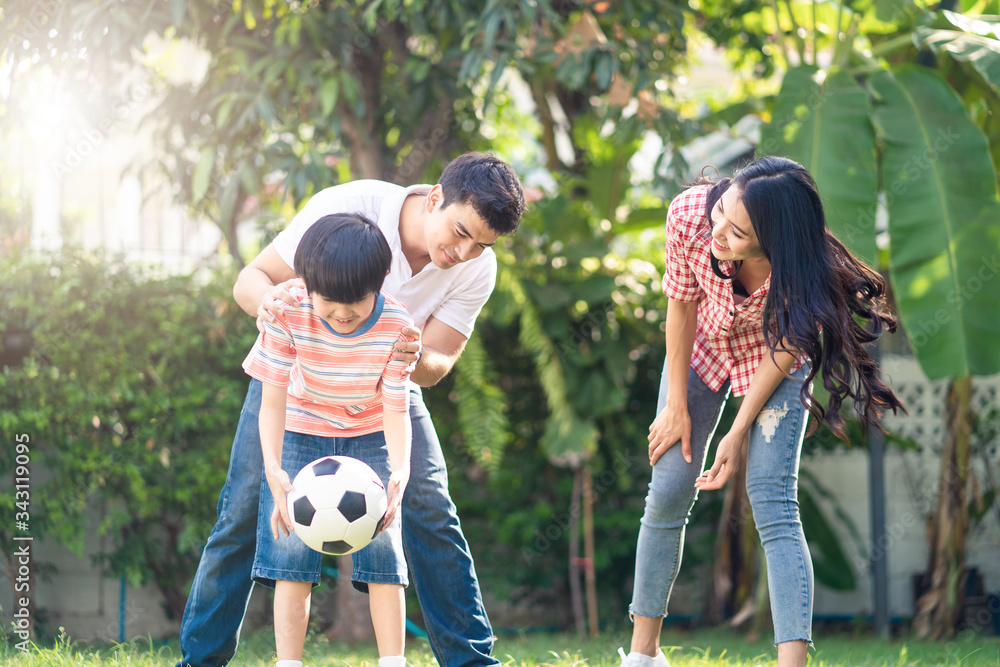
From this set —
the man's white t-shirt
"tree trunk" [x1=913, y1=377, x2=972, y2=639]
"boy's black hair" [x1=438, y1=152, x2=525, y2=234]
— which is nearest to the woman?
"boy's black hair" [x1=438, y1=152, x2=525, y2=234]

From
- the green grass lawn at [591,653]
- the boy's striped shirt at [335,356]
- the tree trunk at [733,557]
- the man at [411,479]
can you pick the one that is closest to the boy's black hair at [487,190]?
the man at [411,479]

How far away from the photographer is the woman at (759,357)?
7.16 ft

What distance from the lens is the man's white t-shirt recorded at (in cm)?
243

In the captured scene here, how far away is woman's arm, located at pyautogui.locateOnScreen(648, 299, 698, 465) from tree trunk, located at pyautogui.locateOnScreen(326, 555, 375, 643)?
9.23 ft

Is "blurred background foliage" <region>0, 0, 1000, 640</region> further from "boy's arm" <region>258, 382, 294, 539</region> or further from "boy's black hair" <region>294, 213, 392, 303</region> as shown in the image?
"boy's arm" <region>258, 382, 294, 539</region>

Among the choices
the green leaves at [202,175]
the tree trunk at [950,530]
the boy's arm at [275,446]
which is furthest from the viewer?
the tree trunk at [950,530]

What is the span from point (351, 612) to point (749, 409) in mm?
3235

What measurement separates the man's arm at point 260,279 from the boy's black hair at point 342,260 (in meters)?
0.21

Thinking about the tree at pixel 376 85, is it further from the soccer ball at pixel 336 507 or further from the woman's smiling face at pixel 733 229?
the soccer ball at pixel 336 507

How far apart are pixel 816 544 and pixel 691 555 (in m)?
0.86

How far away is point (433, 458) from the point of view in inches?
97.4

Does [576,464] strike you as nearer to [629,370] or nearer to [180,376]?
[629,370]

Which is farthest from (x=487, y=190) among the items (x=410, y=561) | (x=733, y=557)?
(x=733, y=557)

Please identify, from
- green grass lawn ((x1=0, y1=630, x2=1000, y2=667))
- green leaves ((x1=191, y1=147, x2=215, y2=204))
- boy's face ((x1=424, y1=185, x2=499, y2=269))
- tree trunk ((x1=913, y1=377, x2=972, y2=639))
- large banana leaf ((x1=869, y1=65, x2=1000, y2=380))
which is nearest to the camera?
boy's face ((x1=424, y1=185, x2=499, y2=269))
